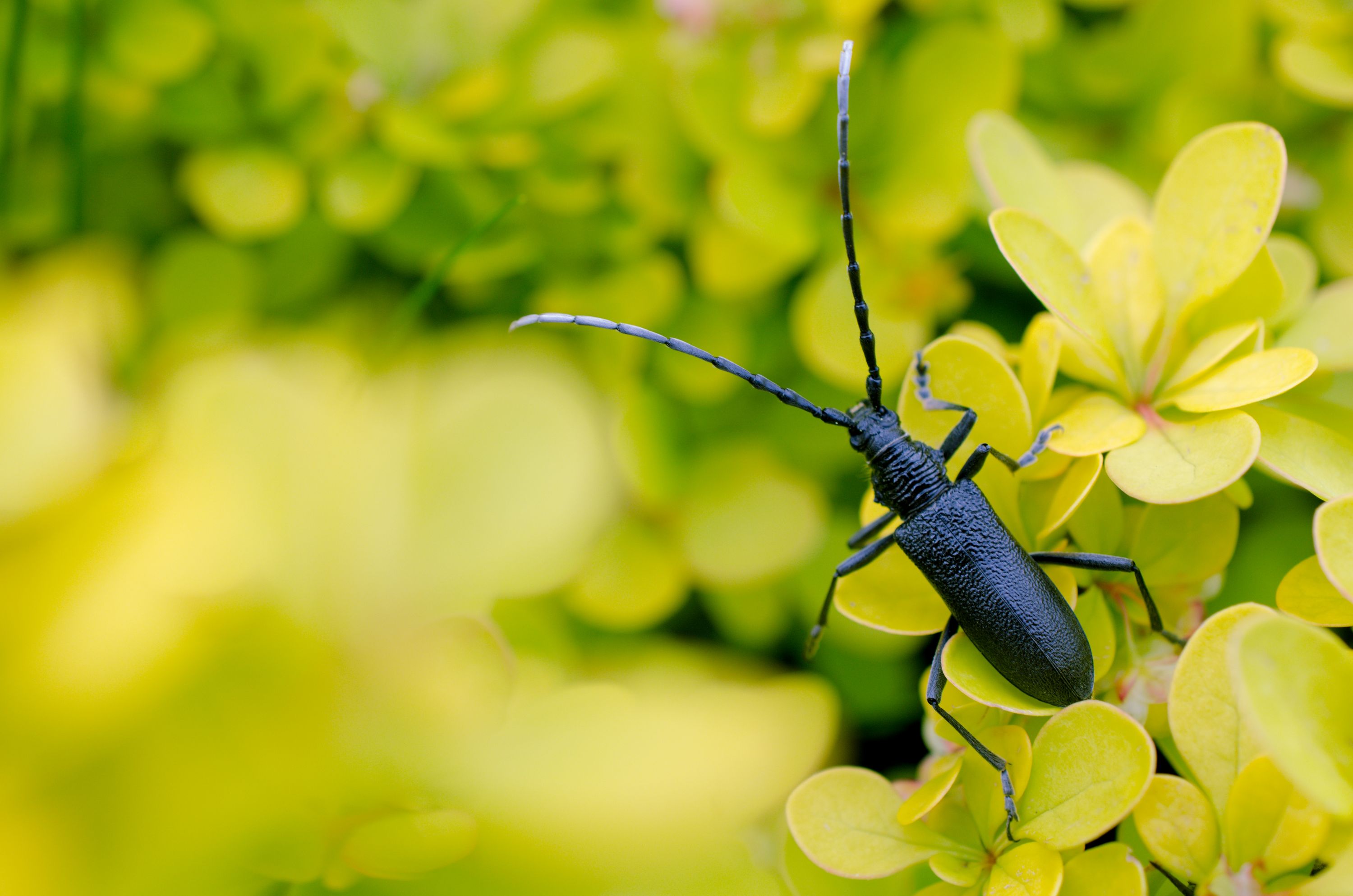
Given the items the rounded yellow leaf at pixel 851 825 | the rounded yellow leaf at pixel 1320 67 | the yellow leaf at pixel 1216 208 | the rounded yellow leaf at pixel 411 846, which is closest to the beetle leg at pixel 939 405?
the yellow leaf at pixel 1216 208

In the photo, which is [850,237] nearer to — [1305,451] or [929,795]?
[1305,451]

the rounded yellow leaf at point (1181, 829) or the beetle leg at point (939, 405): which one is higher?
the beetle leg at point (939, 405)

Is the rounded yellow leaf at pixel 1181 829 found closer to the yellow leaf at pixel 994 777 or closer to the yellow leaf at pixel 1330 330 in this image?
the yellow leaf at pixel 994 777

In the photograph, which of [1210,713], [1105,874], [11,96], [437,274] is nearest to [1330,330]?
[1210,713]

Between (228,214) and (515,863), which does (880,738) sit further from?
(228,214)

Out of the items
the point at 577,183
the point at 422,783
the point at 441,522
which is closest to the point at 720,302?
the point at 577,183
